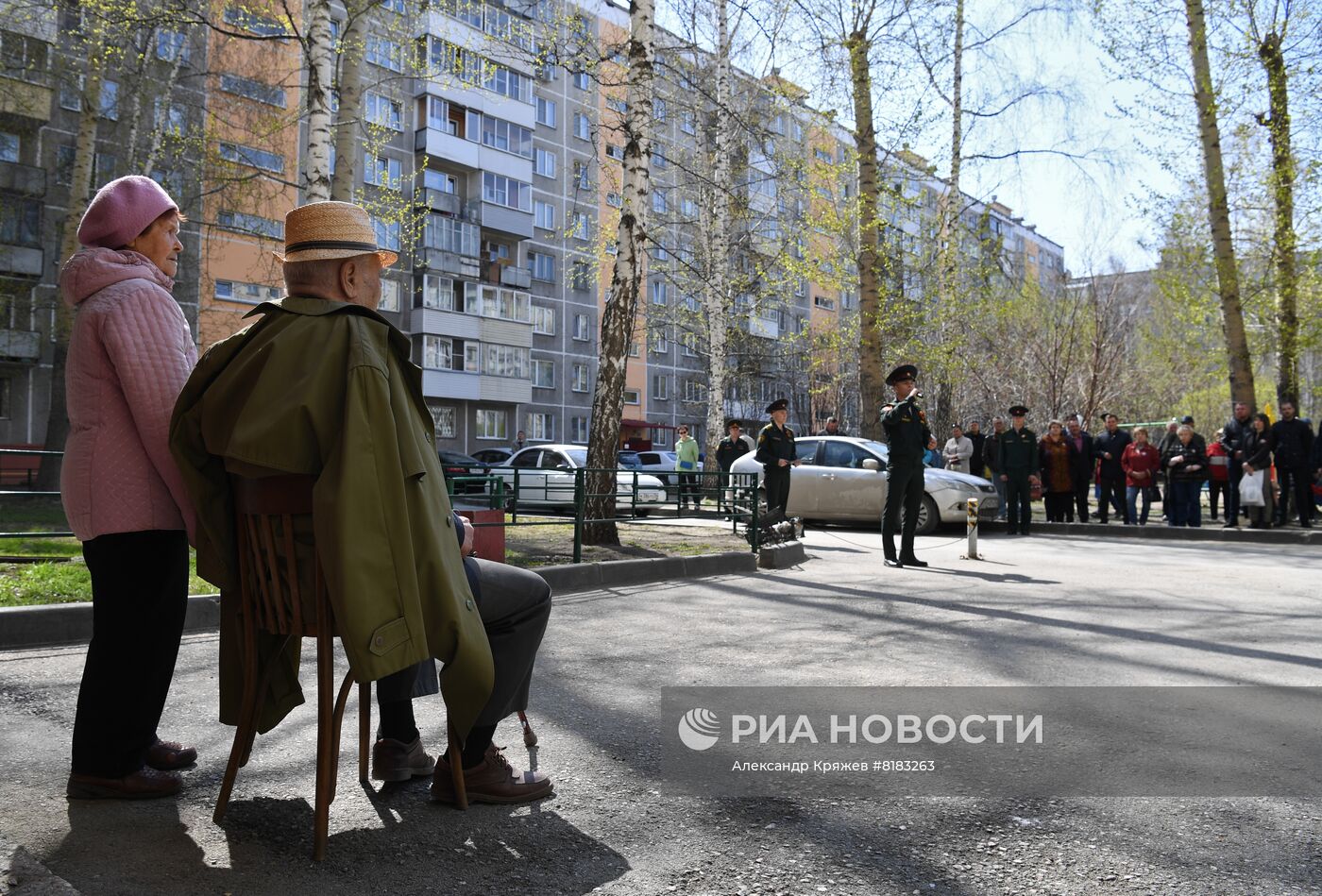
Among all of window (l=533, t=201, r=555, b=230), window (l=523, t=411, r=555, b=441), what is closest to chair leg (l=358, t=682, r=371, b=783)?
window (l=523, t=411, r=555, b=441)

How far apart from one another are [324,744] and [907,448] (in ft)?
31.4

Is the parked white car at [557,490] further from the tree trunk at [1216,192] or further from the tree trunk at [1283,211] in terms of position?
the tree trunk at [1283,211]

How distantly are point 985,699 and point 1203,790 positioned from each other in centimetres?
139

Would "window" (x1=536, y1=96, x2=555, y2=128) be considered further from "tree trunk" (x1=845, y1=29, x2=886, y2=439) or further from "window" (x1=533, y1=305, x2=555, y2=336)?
"tree trunk" (x1=845, y1=29, x2=886, y2=439)

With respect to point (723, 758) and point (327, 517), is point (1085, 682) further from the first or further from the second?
point (327, 517)

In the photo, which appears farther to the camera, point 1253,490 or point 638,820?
point 1253,490

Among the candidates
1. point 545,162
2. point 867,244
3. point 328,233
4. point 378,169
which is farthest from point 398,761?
point 545,162

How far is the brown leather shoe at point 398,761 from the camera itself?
3.54m

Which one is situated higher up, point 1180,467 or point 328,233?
point 328,233

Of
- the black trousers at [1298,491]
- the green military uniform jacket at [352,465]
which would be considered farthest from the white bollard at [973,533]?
the green military uniform jacket at [352,465]

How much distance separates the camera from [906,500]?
11.9 meters

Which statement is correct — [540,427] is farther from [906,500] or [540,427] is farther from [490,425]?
[906,500]

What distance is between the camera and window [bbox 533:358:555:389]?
5453cm

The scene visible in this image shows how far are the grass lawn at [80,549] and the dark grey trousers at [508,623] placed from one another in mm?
1275
